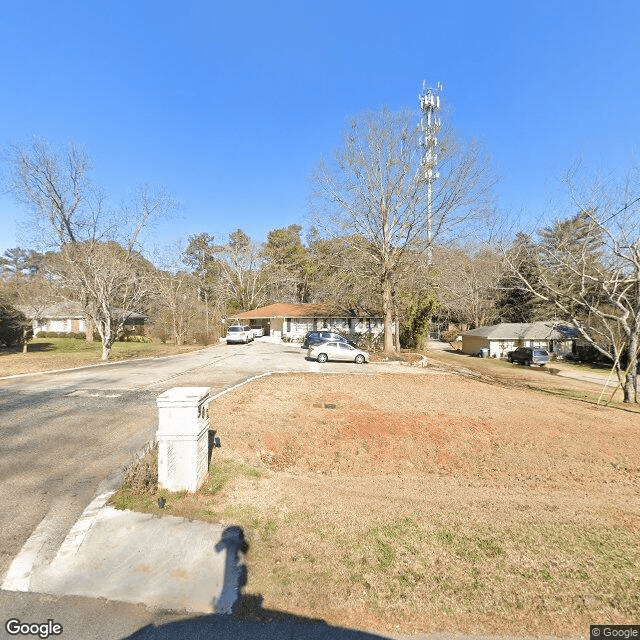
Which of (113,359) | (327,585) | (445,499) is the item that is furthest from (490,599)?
(113,359)

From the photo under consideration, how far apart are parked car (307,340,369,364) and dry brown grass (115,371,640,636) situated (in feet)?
36.0

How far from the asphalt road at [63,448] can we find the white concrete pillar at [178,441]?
1067 millimetres

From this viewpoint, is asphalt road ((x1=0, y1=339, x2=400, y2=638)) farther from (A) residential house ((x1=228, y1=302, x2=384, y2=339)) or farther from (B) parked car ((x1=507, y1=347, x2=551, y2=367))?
(B) parked car ((x1=507, y1=347, x2=551, y2=367))

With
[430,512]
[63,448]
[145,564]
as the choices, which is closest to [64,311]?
[63,448]

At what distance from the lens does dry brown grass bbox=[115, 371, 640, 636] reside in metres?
3.18

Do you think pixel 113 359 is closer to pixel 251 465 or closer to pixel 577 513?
pixel 251 465

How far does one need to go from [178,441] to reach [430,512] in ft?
11.8

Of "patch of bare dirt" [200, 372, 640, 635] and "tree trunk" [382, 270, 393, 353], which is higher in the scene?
"tree trunk" [382, 270, 393, 353]

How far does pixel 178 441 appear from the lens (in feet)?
15.1

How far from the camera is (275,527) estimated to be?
4168mm

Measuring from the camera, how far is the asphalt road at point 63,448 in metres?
3.30

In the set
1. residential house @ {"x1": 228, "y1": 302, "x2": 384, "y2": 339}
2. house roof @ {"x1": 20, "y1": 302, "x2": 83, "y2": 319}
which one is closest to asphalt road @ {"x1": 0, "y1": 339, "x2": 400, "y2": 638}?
residential house @ {"x1": 228, "y1": 302, "x2": 384, "y2": 339}

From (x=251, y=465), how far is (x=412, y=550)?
3.01 metres

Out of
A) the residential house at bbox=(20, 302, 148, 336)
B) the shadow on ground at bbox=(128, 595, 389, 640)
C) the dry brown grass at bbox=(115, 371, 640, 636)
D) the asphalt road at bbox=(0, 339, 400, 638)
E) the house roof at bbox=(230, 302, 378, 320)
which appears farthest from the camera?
the residential house at bbox=(20, 302, 148, 336)
